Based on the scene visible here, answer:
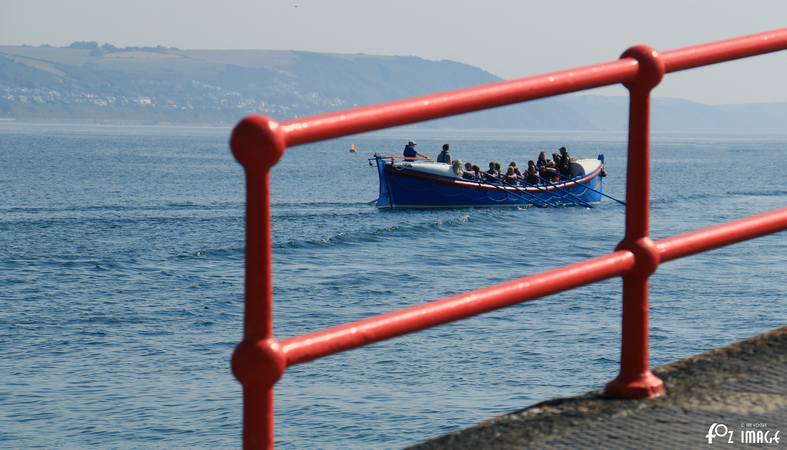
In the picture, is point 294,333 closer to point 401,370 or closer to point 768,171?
point 401,370

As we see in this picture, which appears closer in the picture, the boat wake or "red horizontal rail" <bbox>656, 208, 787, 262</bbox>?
"red horizontal rail" <bbox>656, 208, 787, 262</bbox>

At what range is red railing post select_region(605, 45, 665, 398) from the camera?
10.2 ft

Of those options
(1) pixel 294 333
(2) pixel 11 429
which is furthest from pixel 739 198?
(2) pixel 11 429

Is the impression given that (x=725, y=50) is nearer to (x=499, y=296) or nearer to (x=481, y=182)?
(x=499, y=296)

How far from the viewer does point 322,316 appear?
24.6 metres

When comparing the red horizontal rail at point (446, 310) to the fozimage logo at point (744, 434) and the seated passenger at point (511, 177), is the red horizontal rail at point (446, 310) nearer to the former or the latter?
the fozimage logo at point (744, 434)

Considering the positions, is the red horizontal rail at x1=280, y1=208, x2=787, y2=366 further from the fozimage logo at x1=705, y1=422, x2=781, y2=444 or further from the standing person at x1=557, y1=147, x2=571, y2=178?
the standing person at x1=557, y1=147, x2=571, y2=178

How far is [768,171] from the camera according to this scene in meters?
112

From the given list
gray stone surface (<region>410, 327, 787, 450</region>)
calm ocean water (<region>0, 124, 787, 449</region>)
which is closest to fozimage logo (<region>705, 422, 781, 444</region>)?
gray stone surface (<region>410, 327, 787, 450</region>)

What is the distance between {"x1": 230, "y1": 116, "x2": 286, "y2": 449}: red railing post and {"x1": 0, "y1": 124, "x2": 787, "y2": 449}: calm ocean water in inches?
509

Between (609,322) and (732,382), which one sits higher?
(732,382)

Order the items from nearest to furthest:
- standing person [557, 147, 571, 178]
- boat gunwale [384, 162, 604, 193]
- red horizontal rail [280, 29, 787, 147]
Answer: red horizontal rail [280, 29, 787, 147] < boat gunwale [384, 162, 604, 193] < standing person [557, 147, 571, 178]

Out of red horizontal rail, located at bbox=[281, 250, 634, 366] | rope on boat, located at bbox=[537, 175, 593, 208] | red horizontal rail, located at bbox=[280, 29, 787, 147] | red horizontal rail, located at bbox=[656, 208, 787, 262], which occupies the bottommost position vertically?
rope on boat, located at bbox=[537, 175, 593, 208]

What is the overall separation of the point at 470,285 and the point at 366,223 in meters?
14.5
